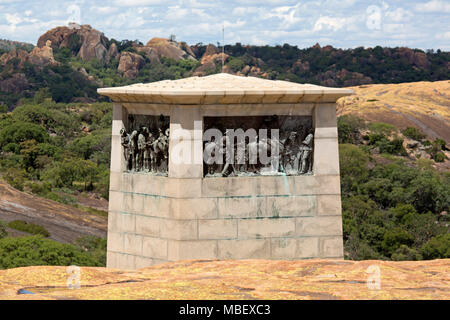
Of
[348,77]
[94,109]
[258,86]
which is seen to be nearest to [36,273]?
[258,86]

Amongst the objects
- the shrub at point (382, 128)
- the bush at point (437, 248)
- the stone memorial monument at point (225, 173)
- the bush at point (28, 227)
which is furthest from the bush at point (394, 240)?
the shrub at point (382, 128)

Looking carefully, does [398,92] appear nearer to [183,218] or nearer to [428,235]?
[428,235]

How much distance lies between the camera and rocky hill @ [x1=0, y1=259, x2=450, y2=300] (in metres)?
10.7

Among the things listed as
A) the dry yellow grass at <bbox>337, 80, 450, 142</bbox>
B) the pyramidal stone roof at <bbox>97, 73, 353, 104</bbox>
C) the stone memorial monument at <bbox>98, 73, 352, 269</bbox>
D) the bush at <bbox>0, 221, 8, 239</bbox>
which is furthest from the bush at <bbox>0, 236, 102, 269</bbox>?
the dry yellow grass at <bbox>337, 80, 450, 142</bbox>

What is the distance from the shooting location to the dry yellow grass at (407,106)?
342ft

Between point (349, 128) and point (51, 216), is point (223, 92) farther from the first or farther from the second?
point (349, 128)

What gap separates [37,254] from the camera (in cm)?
3641

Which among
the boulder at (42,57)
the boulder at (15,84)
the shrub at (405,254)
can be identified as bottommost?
the shrub at (405,254)

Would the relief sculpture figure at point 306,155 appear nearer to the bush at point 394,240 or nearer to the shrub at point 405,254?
the shrub at point 405,254

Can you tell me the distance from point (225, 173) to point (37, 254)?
869 inches

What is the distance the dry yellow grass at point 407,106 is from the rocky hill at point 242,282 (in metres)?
91.0

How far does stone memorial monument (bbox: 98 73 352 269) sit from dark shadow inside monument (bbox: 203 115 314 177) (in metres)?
0.02

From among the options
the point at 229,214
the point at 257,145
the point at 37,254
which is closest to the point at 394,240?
the point at 37,254

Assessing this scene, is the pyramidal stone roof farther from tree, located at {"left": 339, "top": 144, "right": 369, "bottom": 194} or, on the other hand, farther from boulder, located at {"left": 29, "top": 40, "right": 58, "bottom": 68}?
boulder, located at {"left": 29, "top": 40, "right": 58, "bottom": 68}
